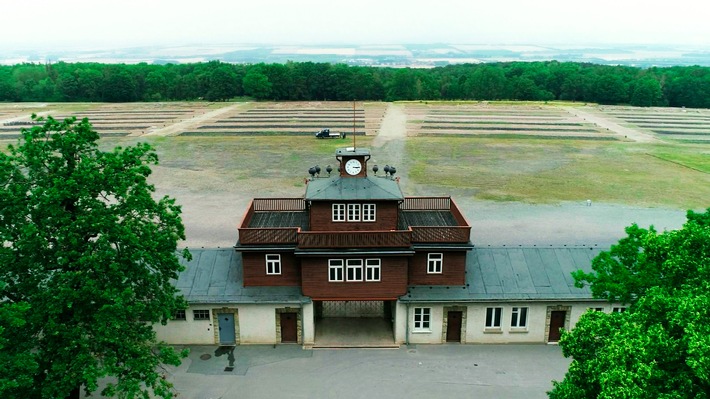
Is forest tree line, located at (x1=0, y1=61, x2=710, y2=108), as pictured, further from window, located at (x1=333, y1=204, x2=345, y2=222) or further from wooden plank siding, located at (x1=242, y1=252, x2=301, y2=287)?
window, located at (x1=333, y1=204, x2=345, y2=222)

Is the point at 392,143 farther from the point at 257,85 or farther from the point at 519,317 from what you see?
the point at 257,85

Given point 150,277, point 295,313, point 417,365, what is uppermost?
point 150,277

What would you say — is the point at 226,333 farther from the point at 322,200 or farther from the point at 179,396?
the point at 322,200

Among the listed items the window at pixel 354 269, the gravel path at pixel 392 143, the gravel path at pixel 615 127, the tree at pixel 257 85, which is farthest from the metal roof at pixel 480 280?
the tree at pixel 257 85

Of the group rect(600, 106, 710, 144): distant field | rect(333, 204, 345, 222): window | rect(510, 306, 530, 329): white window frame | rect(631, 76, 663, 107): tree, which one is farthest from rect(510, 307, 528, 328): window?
rect(631, 76, 663, 107): tree

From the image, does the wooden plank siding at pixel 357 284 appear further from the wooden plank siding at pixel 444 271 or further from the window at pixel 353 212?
the window at pixel 353 212

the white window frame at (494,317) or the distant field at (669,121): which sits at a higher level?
the white window frame at (494,317)

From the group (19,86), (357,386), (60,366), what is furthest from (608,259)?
(19,86)
